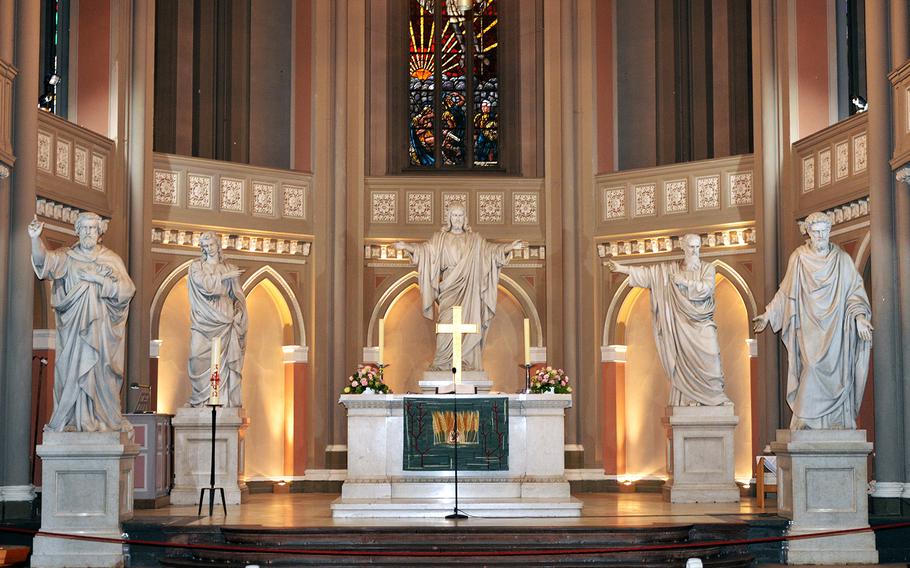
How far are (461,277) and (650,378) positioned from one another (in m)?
5.43

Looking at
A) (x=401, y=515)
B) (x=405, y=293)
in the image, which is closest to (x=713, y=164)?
(x=405, y=293)

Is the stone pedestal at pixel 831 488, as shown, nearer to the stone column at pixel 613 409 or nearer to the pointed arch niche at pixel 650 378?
the pointed arch niche at pixel 650 378

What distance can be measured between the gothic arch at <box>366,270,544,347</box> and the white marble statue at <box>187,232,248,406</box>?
3700 millimetres

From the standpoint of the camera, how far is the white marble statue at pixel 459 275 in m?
16.4

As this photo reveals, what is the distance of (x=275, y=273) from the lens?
20.2 meters

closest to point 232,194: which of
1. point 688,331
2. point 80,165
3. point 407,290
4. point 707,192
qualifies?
point 80,165

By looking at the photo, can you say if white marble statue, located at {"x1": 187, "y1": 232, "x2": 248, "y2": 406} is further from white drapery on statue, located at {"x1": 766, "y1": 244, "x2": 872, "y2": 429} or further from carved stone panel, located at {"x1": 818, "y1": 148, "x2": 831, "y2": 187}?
carved stone panel, located at {"x1": 818, "y1": 148, "x2": 831, "y2": 187}

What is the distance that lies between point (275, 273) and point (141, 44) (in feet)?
12.7

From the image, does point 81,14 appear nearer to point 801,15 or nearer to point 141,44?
point 141,44

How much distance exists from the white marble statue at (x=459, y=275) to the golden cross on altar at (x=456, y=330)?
585 mm

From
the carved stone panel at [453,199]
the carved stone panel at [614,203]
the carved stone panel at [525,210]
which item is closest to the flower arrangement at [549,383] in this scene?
the carved stone panel at [614,203]

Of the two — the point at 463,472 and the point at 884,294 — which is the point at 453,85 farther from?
the point at 884,294

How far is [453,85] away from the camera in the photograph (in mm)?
22172

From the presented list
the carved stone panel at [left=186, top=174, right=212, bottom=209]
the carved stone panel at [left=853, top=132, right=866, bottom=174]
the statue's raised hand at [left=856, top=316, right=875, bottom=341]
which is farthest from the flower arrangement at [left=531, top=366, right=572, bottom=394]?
the carved stone panel at [left=186, top=174, right=212, bottom=209]
